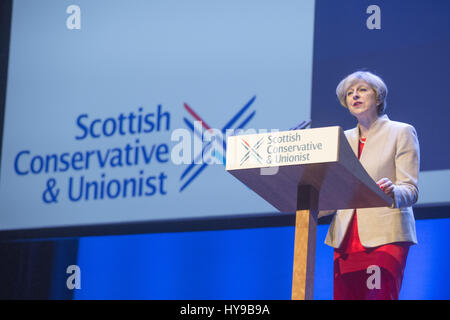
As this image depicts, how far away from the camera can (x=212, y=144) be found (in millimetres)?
3830

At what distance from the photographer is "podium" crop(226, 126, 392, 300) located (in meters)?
1.90

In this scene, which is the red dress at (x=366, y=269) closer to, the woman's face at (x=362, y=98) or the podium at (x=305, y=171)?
the woman's face at (x=362, y=98)

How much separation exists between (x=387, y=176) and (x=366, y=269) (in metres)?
0.38

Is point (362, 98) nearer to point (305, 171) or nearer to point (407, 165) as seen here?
point (407, 165)

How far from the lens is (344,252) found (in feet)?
9.34

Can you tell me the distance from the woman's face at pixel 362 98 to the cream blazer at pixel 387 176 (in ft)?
0.26

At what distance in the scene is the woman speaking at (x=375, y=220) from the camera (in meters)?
2.73

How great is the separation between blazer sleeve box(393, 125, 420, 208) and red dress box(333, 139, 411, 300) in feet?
0.81

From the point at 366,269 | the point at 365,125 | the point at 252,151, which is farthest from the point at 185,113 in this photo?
the point at 252,151

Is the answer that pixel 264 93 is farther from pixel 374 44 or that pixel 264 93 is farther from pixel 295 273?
pixel 295 273

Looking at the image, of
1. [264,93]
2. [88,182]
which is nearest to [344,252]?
[264,93]

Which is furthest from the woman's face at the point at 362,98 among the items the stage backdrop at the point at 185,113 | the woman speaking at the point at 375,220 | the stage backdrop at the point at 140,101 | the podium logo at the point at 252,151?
the podium logo at the point at 252,151
